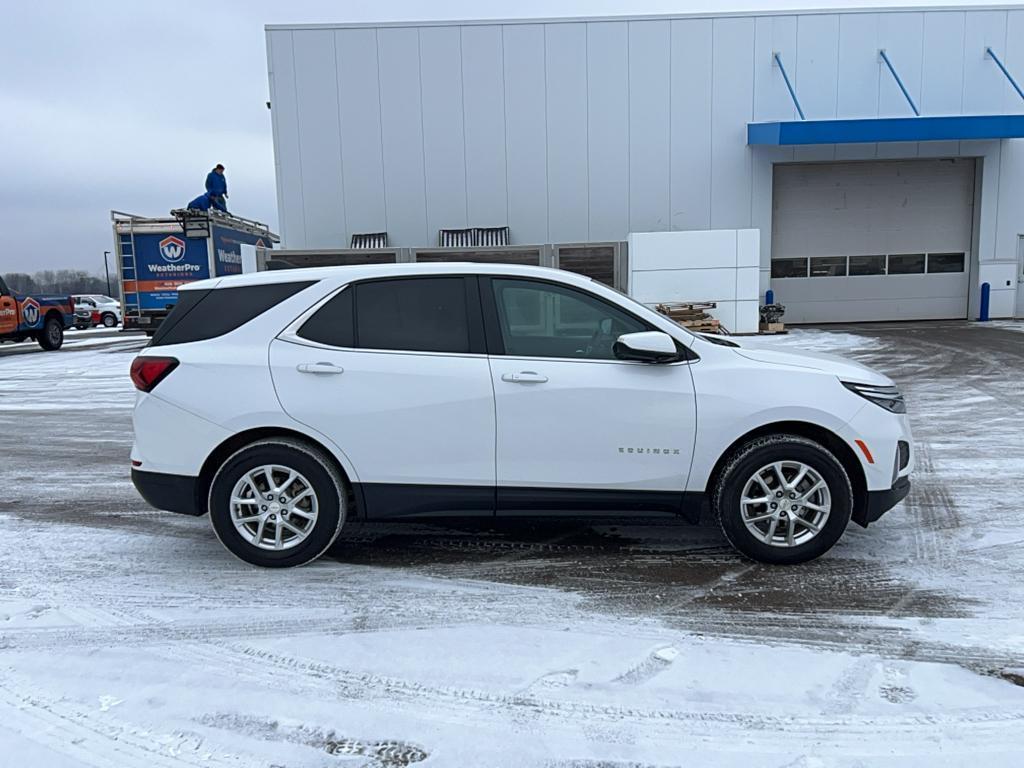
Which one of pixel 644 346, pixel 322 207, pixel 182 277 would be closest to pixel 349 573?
pixel 644 346

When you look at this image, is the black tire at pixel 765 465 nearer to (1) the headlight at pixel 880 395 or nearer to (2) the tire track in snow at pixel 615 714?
(1) the headlight at pixel 880 395

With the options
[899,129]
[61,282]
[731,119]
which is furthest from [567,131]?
[61,282]

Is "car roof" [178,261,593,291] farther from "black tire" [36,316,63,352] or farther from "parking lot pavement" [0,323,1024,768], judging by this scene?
"black tire" [36,316,63,352]

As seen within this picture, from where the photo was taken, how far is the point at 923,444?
7.41 m

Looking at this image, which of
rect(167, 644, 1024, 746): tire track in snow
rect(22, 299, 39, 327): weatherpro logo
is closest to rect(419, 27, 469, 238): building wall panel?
rect(22, 299, 39, 327): weatherpro logo

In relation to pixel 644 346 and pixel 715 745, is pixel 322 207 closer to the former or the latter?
pixel 644 346

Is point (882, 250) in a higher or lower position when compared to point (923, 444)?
higher

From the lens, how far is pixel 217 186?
2059 centimetres

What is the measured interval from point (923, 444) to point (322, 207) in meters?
18.7

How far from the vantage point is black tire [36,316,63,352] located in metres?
→ 20.1

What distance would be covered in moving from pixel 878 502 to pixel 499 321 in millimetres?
2466

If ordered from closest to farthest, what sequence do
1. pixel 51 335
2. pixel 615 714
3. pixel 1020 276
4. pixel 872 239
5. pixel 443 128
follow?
pixel 615 714
pixel 51 335
pixel 443 128
pixel 1020 276
pixel 872 239

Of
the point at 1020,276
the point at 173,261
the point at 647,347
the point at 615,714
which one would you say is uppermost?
the point at 173,261

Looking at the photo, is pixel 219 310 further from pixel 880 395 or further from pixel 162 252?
pixel 162 252
